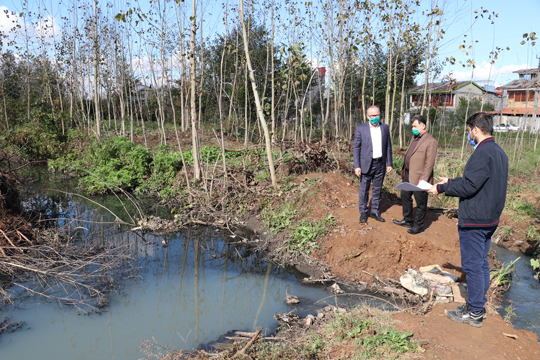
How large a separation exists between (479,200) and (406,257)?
2.52 metres

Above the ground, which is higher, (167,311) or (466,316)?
(466,316)

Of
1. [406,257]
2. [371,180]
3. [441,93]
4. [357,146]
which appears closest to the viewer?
[406,257]

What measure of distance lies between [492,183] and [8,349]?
217 inches

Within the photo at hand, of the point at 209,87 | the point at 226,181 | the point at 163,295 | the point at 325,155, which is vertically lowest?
the point at 163,295

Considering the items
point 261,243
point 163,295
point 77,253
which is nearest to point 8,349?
point 163,295

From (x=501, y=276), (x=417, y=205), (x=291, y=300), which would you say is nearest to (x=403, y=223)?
(x=417, y=205)

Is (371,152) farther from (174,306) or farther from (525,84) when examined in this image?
(525,84)

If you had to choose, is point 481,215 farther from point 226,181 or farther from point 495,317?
point 226,181

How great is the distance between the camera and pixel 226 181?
30.8ft

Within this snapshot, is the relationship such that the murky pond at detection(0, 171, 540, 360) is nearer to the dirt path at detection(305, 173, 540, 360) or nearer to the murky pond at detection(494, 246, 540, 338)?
the murky pond at detection(494, 246, 540, 338)

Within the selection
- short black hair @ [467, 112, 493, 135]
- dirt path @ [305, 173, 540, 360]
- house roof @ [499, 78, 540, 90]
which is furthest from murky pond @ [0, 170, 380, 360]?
house roof @ [499, 78, 540, 90]

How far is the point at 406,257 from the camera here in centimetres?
610

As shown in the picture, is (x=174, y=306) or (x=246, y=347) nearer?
(x=246, y=347)

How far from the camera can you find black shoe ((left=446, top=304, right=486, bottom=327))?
399 centimetres
